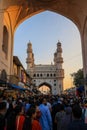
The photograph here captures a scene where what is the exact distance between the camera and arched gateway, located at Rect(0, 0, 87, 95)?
78.0 feet

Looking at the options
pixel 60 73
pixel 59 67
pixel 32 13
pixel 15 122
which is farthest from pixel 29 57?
pixel 15 122

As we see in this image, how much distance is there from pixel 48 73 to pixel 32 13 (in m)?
65.3

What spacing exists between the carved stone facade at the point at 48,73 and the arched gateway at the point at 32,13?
5918cm

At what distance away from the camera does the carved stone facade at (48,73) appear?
87.9 metres

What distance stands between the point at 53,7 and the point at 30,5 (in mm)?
3423

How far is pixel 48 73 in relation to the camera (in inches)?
3632

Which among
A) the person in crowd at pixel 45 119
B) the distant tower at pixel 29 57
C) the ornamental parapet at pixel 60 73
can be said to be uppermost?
the distant tower at pixel 29 57

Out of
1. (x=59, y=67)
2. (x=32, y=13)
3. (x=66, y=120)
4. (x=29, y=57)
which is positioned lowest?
(x=66, y=120)

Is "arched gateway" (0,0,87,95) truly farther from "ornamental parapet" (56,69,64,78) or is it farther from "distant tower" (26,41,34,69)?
"ornamental parapet" (56,69,64,78)

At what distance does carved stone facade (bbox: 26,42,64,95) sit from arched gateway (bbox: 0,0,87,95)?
5918 cm

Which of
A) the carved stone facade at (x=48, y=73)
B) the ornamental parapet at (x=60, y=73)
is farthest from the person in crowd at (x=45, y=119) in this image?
the ornamental parapet at (x=60, y=73)

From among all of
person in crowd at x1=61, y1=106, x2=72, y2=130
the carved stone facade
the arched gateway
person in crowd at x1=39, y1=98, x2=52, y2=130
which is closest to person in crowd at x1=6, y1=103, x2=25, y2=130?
person in crowd at x1=61, y1=106, x2=72, y2=130

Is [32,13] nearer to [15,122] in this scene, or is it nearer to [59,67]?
[15,122]

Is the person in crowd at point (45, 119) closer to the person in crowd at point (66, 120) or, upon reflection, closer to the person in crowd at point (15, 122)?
the person in crowd at point (66, 120)
